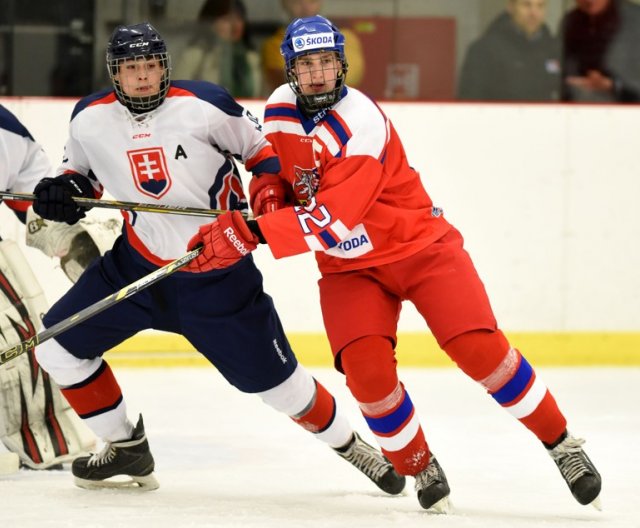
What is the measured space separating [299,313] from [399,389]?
7.56 feet

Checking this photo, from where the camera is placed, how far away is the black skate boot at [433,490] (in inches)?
124

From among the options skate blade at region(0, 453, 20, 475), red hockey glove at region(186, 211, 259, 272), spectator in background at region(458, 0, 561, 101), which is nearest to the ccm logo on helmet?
red hockey glove at region(186, 211, 259, 272)

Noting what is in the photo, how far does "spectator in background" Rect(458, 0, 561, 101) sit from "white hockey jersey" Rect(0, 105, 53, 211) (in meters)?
2.31

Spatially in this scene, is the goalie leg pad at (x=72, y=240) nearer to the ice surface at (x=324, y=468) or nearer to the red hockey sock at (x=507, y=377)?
the ice surface at (x=324, y=468)

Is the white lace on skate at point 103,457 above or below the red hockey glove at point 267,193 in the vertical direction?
below

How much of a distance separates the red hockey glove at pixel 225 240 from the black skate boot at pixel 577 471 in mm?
833

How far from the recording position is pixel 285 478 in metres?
3.66

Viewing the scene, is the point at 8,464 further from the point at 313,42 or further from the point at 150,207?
the point at 313,42

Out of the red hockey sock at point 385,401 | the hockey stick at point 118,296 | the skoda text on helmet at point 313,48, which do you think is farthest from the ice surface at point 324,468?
the skoda text on helmet at point 313,48

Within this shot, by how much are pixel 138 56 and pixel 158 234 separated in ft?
1.40

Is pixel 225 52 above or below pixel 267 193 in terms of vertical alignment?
above

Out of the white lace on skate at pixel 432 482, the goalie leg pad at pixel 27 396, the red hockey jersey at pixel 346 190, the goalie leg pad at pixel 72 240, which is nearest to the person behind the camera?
the red hockey jersey at pixel 346 190

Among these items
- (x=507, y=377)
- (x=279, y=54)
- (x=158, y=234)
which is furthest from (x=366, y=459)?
(x=279, y=54)

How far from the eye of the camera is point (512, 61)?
223 inches
